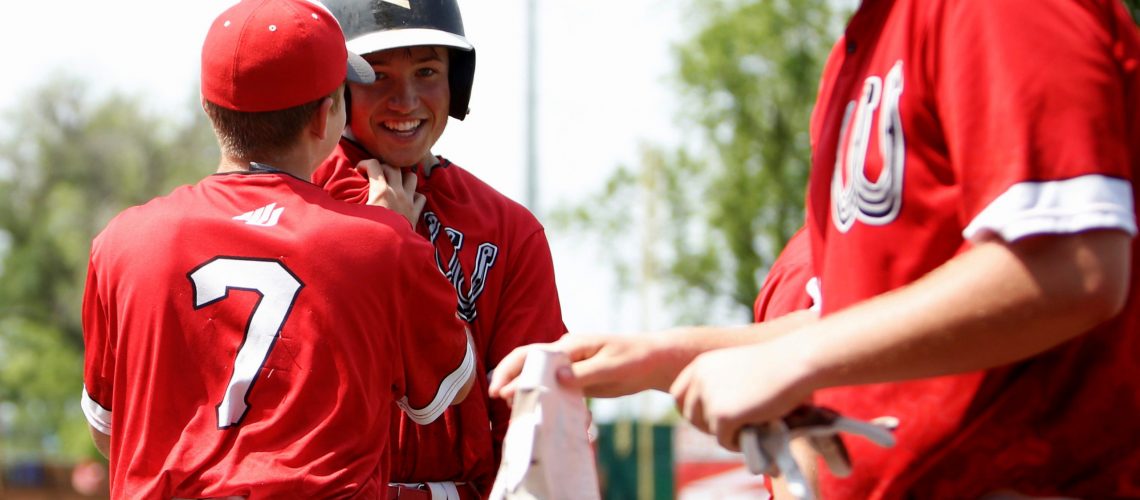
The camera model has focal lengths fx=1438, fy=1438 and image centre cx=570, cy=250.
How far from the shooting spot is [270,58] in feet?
12.1

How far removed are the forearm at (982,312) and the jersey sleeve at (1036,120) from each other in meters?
0.04

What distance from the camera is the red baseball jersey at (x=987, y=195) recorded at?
203cm

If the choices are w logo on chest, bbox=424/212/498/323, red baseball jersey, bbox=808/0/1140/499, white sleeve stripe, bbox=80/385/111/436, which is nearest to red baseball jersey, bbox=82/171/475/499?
white sleeve stripe, bbox=80/385/111/436

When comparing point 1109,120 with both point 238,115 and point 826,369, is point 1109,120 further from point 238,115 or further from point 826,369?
point 238,115

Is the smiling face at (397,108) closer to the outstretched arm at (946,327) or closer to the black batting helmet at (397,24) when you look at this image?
the black batting helmet at (397,24)

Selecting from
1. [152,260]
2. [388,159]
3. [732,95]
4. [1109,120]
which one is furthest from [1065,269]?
[732,95]

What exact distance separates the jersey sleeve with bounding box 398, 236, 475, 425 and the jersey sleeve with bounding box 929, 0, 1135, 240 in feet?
5.83

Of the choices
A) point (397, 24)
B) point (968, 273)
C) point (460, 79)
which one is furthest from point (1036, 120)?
point (460, 79)

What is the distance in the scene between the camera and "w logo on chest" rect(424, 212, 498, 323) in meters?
4.27

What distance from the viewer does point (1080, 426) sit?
2.23m

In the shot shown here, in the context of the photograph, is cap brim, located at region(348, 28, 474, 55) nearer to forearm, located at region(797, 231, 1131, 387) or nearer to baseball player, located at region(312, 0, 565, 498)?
baseball player, located at region(312, 0, 565, 498)

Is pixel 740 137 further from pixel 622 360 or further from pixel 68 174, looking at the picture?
pixel 622 360

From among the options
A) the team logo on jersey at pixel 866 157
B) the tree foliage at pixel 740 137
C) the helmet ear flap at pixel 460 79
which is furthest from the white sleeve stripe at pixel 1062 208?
the tree foliage at pixel 740 137

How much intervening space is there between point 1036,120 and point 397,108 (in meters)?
2.61
